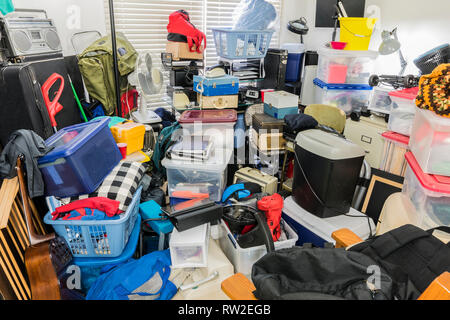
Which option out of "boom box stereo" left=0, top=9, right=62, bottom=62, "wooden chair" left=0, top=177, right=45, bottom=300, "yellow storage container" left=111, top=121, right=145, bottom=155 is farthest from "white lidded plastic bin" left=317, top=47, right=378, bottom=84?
"wooden chair" left=0, top=177, right=45, bottom=300

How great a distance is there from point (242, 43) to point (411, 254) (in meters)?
2.16

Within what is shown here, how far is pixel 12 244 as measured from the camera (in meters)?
1.21

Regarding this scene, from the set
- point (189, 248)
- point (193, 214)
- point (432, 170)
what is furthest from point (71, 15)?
point (432, 170)

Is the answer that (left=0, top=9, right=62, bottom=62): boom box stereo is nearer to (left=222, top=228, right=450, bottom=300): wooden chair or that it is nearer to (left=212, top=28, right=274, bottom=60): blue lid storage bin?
(left=212, top=28, right=274, bottom=60): blue lid storage bin

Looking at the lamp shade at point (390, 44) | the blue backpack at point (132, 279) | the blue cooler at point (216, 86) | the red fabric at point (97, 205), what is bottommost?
the blue backpack at point (132, 279)

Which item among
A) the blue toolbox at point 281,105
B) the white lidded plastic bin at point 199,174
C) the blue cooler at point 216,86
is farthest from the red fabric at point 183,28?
the white lidded plastic bin at point 199,174

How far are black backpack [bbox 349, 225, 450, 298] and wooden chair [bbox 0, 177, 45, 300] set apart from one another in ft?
4.13

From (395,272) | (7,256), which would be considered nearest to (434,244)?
(395,272)

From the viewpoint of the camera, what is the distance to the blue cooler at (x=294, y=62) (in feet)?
9.96

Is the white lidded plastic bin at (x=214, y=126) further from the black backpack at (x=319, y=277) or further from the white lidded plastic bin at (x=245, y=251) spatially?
the black backpack at (x=319, y=277)

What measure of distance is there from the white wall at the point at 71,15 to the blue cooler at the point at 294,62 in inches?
72.6

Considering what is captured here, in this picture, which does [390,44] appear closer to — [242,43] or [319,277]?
[242,43]

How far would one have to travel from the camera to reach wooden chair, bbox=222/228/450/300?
636 mm

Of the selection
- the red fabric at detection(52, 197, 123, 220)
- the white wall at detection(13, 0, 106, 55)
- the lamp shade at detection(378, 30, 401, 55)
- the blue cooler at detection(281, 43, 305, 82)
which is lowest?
the red fabric at detection(52, 197, 123, 220)
